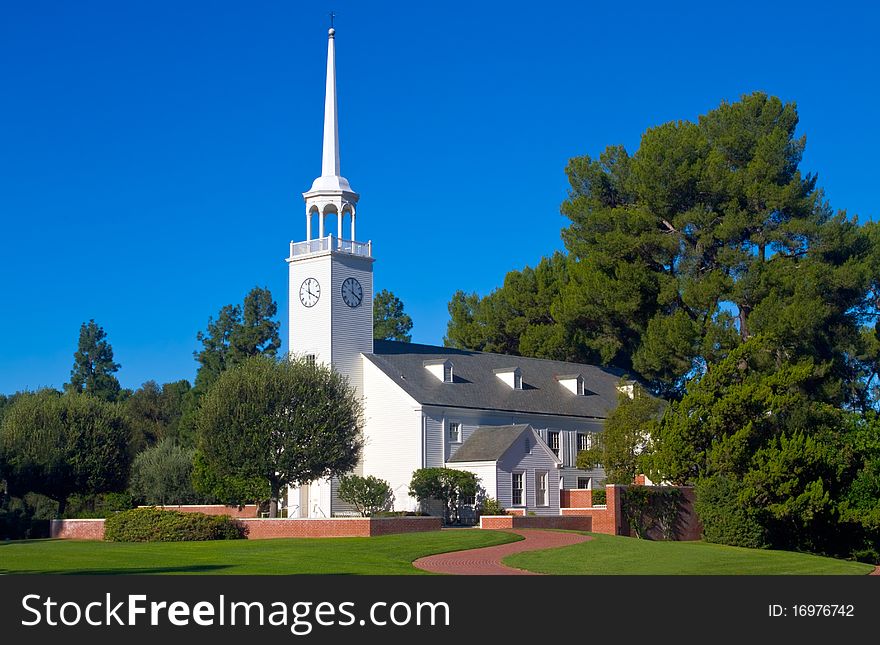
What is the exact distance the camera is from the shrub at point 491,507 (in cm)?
5212

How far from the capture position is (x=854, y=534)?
50.6 m

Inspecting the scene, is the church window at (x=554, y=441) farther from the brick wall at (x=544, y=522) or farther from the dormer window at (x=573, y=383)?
the brick wall at (x=544, y=522)

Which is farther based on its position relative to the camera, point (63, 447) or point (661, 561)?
point (63, 447)

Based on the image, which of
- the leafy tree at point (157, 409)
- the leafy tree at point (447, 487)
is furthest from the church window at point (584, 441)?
the leafy tree at point (157, 409)

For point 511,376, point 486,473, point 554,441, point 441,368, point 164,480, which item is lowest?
point 164,480

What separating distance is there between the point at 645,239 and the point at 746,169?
23.0 feet

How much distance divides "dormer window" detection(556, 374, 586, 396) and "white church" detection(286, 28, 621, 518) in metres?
2.63

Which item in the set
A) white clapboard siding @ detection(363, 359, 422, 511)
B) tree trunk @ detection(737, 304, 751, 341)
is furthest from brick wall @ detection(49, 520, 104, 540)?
tree trunk @ detection(737, 304, 751, 341)

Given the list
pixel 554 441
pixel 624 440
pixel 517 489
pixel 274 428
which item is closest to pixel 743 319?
pixel 624 440

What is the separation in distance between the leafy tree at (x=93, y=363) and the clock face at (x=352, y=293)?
48.4 metres

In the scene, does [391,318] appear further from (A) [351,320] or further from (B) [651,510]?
(B) [651,510]

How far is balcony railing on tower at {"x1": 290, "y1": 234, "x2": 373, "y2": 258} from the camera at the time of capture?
60312mm

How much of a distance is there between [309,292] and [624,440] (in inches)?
694

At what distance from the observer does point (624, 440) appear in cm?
5788
